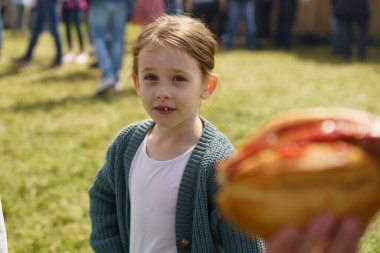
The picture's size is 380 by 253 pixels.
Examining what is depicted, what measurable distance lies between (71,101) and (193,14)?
1.62 m

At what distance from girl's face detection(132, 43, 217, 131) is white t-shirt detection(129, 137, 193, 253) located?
0.49 feet

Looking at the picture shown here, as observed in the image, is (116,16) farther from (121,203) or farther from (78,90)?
(121,203)

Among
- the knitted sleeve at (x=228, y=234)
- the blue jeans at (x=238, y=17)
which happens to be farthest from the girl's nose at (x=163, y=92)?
the blue jeans at (x=238, y=17)

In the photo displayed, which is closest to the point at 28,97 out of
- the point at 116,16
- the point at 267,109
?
the point at 116,16

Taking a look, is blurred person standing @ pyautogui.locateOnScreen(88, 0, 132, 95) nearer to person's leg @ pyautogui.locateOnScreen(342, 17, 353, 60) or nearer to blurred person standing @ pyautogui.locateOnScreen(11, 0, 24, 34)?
person's leg @ pyautogui.locateOnScreen(342, 17, 353, 60)

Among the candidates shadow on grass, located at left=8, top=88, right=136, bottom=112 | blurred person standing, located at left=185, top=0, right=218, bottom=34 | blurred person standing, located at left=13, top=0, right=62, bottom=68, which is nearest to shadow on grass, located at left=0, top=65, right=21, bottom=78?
blurred person standing, located at left=13, top=0, right=62, bottom=68

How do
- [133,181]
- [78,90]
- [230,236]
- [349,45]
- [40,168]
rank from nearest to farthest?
[230,236] < [133,181] < [40,168] < [78,90] < [349,45]

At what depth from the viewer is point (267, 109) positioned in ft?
19.2

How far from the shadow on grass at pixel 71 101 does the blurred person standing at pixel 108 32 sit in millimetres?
110

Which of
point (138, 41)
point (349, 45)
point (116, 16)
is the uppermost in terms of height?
point (138, 41)

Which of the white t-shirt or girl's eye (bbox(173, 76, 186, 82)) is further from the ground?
girl's eye (bbox(173, 76, 186, 82))

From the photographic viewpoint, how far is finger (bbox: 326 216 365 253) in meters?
0.80

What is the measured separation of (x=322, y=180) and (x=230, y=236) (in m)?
1.11

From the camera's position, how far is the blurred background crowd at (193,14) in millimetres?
6531
